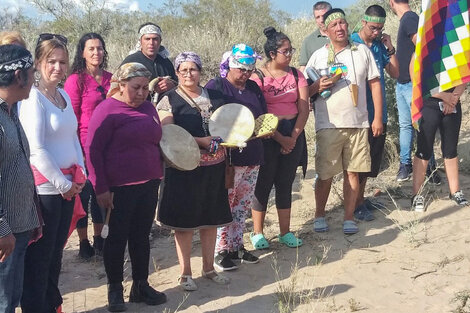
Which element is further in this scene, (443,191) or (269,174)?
(443,191)

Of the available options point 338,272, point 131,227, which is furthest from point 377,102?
point 131,227

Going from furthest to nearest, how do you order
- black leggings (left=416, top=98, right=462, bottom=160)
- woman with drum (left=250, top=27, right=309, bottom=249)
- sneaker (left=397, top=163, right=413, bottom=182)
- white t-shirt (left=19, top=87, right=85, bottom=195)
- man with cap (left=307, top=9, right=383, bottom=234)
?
sneaker (left=397, top=163, right=413, bottom=182) < black leggings (left=416, top=98, right=462, bottom=160) < man with cap (left=307, top=9, right=383, bottom=234) < woman with drum (left=250, top=27, right=309, bottom=249) < white t-shirt (left=19, top=87, right=85, bottom=195)

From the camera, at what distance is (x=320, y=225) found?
19.8 ft

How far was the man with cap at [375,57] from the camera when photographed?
5.86 metres

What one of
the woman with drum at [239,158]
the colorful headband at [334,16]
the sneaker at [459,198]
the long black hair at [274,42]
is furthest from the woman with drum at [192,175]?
the sneaker at [459,198]

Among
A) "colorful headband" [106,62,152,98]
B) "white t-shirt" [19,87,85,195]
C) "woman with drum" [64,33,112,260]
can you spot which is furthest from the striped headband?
"white t-shirt" [19,87,85,195]

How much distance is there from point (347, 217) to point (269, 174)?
0.99 m

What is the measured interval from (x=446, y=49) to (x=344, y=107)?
1107 millimetres

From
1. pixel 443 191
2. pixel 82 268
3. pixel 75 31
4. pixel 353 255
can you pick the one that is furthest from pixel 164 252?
pixel 75 31

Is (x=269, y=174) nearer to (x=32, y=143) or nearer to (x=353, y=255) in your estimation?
(x=353, y=255)

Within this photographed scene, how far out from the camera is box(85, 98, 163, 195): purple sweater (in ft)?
13.6

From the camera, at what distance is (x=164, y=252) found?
589 centimetres

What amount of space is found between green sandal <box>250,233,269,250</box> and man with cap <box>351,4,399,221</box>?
3.89ft

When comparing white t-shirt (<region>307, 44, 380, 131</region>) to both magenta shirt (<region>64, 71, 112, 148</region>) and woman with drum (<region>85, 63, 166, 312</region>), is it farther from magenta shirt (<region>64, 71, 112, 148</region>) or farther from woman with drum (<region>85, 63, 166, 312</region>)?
magenta shirt (<region>64, 71, 112, 148</region>)
